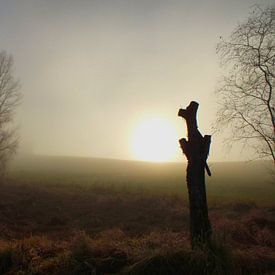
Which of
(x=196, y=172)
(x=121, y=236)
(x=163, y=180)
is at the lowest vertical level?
(x=121, y=236)

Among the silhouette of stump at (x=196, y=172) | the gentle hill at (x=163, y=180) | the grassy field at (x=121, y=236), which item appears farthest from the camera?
the gentle hill at (x=163, y=180)

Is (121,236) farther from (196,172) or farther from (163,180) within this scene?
(163,180)

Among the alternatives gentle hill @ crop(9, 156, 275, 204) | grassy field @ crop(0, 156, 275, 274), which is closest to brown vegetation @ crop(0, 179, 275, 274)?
grassy field @ crop(0, 156, 275, 274)

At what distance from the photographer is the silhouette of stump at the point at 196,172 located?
11.3 m

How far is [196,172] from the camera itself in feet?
38.3

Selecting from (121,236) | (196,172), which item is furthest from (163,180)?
(196,172)

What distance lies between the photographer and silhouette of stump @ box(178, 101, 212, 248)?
11336mm

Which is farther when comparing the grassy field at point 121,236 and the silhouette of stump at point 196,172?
the silhouette of stump at point 196,172

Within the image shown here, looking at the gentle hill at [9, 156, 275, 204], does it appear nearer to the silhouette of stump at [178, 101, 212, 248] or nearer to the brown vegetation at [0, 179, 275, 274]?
the brown vegetation at [0, 179, 275, 274]

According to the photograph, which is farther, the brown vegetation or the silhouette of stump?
the silhouette of stump

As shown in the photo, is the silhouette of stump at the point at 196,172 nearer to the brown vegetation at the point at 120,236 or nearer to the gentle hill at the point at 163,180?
the brown vegetation at the point at 120,236

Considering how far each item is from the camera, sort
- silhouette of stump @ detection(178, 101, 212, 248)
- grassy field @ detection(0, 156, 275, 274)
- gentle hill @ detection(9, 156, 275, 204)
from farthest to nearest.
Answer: gentle hill @ detection(9, 156, 275, 204) < silhouette of stump @ detection(178, 101, 212, 248) < grassy field @ detection(0, 156, 275, 274)

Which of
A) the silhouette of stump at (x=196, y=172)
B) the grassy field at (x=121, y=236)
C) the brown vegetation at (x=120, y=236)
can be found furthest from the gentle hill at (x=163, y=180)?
the silhouette of stump at (x=196, y=172)

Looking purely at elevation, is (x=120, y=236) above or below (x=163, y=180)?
below
